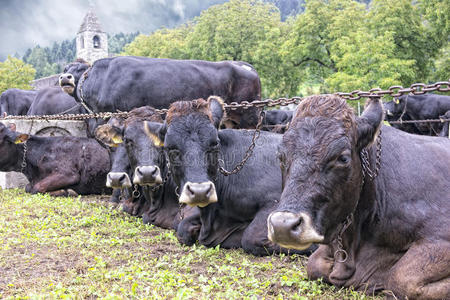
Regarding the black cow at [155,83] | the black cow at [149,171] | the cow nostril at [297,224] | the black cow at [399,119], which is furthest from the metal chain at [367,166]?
the black cow at [399,119]

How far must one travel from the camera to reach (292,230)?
8.39 ft

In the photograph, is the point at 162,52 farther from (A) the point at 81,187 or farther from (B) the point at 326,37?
(A) the point at 81,187

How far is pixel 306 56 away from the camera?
27312mm

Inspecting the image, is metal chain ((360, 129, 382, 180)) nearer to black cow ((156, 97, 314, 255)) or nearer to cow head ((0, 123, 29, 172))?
black cow ((156, 97, 314, 255))

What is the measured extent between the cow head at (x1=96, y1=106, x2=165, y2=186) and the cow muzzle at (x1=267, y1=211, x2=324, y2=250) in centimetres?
292

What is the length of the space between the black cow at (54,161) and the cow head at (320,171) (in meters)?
7.36

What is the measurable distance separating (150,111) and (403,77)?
18.6 m

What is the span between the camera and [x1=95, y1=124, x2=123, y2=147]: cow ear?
22.6 ft

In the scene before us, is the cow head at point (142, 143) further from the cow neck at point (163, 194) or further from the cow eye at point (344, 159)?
the cow eye at point (344, 159)

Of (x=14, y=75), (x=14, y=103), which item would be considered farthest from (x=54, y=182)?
(x=14, y=75)

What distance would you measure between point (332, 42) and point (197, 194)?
23219 millimetres

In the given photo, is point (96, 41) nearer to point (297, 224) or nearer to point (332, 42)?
point (332, 42)

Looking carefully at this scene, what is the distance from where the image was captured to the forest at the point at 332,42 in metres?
21.7

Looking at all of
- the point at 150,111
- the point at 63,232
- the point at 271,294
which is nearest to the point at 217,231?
the point at 271,294
